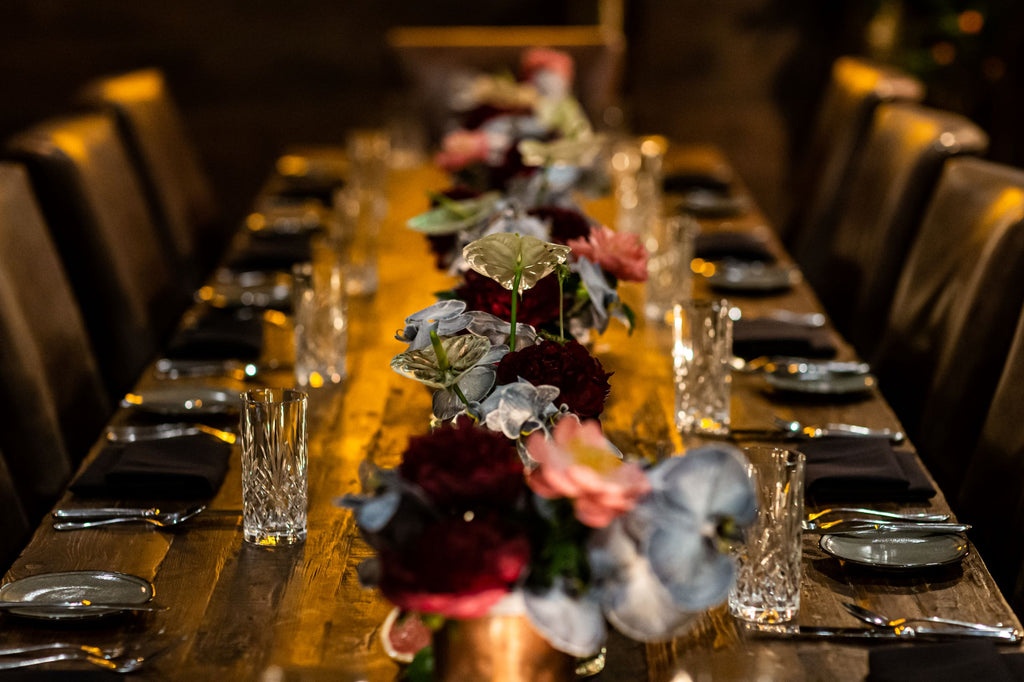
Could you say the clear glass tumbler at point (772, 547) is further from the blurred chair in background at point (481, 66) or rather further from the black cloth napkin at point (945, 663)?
the blurred chair in background at point (481, 66)

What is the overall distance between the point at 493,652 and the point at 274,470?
47 centimetres

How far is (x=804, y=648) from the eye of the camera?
3.59 ft

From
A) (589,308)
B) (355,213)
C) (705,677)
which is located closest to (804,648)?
(705,677)

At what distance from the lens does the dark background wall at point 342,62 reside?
528cm

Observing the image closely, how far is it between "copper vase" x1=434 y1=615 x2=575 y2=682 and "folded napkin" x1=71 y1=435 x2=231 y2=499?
2.05ft

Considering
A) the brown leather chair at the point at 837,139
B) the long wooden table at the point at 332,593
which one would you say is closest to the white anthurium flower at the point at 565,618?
the long wooden table at the point at 332,593

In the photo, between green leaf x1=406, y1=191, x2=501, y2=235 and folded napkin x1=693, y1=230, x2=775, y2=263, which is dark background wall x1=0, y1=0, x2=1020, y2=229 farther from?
green leaf x1=406, y1=191, x2=501, y2=235

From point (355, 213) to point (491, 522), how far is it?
187 centimetres

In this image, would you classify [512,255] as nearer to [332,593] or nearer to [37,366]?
[332,593]

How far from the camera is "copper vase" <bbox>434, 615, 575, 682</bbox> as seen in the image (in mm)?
895

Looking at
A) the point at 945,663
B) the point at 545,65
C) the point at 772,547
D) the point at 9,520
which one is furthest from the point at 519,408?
the point at 545,65

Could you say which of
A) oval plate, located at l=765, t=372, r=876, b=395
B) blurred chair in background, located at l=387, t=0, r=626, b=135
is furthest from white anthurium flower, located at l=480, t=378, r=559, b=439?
blurred chair in background, located at l=387, t=0, r=626, b=135

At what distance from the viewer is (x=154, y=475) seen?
146 centimetres

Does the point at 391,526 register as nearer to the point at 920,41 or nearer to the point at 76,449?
the point at 76,449
